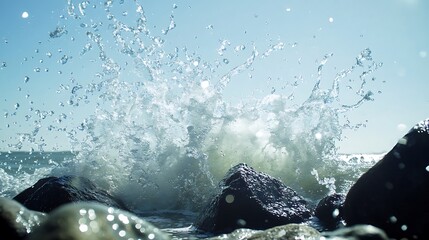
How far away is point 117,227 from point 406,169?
9.31 feet

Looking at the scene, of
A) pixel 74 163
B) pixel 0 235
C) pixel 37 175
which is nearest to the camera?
pixel 0 235

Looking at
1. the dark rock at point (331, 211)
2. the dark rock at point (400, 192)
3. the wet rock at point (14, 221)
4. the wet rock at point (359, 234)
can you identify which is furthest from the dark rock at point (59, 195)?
the wet rock at point (359, 234)

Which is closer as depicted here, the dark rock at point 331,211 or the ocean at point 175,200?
the dark rock at point 331,211

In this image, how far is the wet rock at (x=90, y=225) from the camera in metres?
1.83

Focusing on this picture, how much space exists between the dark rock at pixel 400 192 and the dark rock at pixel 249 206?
856 millimetres

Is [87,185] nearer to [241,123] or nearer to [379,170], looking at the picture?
[379,170]

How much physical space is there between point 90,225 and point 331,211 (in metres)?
3.62

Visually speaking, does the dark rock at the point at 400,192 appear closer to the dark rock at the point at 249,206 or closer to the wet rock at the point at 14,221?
the dark rock at the point at 249,206

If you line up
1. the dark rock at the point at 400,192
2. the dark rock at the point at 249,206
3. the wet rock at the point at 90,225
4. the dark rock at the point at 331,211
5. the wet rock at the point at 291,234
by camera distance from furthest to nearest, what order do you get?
1. the dark rock at the point at 331,211
2. the dark rock at the point at 249,206
3. the dark rock at the point at 400,192
4. the wet rock at the point at 291,234
5. the wet rock at the point at 90,225

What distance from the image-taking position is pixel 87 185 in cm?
555

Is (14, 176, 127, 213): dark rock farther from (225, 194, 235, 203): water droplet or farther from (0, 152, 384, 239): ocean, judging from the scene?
(225, 194, 235, 203): water droplet

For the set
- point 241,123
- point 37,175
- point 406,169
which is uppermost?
point 241,123

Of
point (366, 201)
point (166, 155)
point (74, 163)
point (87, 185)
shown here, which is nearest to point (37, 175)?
point (74, 163)

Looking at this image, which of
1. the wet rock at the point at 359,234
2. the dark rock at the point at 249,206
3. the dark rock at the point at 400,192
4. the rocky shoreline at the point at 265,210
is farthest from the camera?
the dark rock at the point at 249,206
